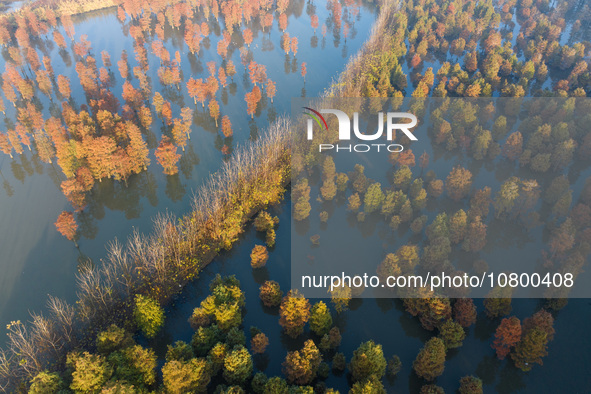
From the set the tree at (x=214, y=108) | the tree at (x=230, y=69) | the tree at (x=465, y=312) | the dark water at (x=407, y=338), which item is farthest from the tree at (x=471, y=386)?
the tree at (x=230, y=69)

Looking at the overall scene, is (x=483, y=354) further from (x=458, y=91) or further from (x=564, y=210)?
(x=458, y=91)

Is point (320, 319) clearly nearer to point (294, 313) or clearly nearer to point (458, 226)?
point (294, 313)

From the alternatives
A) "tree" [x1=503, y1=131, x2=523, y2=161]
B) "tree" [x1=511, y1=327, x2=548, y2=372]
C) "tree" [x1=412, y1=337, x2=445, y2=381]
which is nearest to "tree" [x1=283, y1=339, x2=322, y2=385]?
"tree" [x1=412, y1=337, x2=445, y2=381]

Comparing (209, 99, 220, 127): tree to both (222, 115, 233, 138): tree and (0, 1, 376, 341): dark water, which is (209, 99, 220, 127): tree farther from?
(222, 115, 233, 138): tree

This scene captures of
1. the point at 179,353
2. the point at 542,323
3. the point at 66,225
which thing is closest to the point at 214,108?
the point at 66,225

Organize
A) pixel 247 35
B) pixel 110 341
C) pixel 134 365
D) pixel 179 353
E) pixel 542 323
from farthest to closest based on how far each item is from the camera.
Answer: pixel 247 35
pixel 542 323
pixel 110 341
pixel 179 353
pixel 134 365
